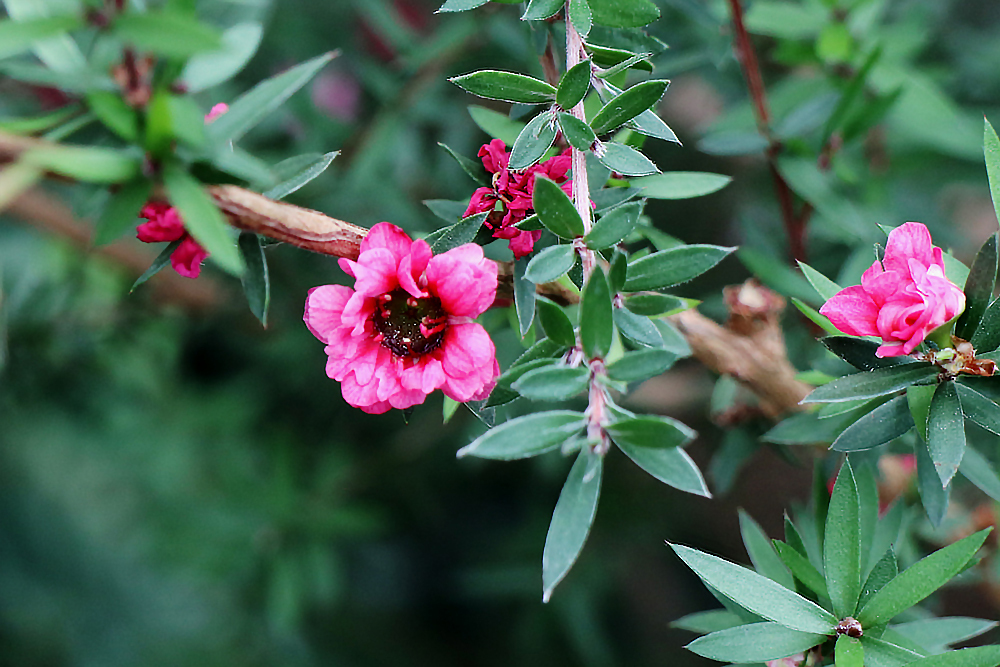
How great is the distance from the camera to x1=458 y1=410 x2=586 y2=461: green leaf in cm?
36

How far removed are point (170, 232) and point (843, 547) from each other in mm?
447

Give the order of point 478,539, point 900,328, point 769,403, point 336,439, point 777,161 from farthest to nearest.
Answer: point 478,539, point 336,439, point 777,161, point 769,403, point 900,328

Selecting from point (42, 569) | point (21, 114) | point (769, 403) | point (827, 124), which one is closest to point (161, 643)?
point (42, 569)

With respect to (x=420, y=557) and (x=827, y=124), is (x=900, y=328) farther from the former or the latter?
(x=420, y=557)

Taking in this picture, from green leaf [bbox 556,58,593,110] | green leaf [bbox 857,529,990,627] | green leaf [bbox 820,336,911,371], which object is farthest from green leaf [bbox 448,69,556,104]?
green leaf [bbox 857,529,990,627]

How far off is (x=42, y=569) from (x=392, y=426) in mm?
869

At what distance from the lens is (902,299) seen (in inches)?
15.8

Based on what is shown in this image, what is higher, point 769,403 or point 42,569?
point 769,403

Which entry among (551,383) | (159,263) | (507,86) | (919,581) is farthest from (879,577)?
(159,263)

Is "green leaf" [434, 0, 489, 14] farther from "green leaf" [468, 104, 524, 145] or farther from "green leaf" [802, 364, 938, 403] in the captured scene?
"green leaf" [802, 364, 938, 403]

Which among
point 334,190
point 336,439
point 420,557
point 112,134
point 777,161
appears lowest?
point 420,557

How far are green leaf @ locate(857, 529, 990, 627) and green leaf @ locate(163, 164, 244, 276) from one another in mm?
406

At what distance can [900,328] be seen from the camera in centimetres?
40

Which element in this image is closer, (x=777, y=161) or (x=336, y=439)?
(x=777, y=161)
